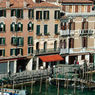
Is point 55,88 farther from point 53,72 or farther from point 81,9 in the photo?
point 81,9

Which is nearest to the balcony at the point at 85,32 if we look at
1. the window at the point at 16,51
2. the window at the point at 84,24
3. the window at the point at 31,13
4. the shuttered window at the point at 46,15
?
the window at the point at 84,24

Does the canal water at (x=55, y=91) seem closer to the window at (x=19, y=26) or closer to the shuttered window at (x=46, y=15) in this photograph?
the window at (x=19, y=26)

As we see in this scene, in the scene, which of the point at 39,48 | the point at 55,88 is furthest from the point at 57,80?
the point at 39,48

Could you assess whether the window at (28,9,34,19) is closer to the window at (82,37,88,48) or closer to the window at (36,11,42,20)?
the window at (36,11,42,20)

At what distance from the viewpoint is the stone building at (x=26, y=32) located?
71750mm

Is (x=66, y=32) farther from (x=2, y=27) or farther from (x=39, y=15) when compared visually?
(x=2, y=27)

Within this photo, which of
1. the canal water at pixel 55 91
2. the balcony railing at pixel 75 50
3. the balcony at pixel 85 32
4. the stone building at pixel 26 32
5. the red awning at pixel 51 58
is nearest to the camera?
the canal water at pixel 55 91

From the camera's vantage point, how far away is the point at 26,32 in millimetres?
73688

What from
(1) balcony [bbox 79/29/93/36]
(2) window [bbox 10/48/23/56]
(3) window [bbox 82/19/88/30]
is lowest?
(2) window [bbox 10/48/23/56]

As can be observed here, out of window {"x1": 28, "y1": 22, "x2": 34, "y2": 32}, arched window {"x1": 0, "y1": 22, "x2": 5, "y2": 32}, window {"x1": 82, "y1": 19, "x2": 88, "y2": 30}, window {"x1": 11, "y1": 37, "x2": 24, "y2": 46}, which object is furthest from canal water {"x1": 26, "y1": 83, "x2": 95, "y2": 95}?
window {"x1": 82, "y1": 19, "x2": 88, "y2": 30}

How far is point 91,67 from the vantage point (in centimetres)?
7831

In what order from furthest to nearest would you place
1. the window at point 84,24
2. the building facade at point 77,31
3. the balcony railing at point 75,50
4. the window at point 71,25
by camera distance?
the window at point 84,24
the window at point 71,25
the building facade at point 77,31
the balcony railing at point 75,50

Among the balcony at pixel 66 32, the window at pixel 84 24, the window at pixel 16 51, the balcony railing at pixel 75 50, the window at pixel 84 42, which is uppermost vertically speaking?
the window at pixel 84 24

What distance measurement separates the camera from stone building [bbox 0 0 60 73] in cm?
7175
